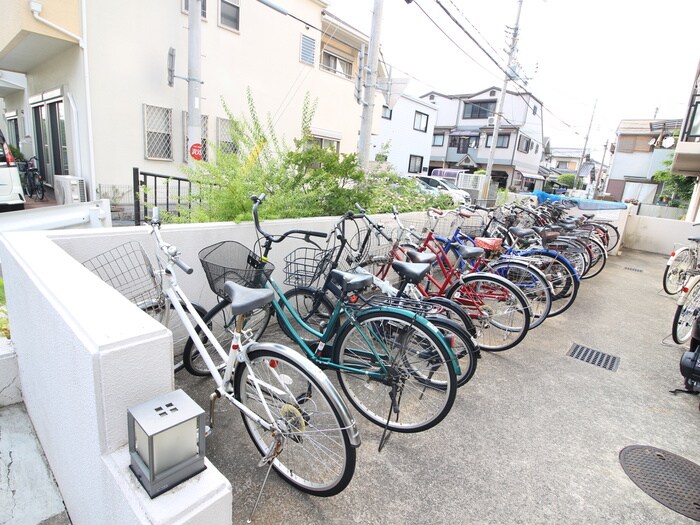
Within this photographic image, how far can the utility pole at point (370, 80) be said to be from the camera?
5.76 m

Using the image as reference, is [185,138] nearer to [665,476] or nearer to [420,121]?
[665,476]

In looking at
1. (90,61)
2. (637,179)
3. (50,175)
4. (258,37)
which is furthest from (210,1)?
(637,179)

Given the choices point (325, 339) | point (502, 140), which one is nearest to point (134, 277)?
point (325, 339)

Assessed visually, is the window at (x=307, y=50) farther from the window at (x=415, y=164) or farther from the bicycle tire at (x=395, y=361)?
the window at (x=415, y=164)

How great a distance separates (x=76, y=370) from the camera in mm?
1194

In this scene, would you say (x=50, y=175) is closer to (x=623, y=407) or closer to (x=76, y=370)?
(x=76, y=370)

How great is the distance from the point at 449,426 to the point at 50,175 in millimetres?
11222

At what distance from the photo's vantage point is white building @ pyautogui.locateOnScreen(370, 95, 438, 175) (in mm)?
20984

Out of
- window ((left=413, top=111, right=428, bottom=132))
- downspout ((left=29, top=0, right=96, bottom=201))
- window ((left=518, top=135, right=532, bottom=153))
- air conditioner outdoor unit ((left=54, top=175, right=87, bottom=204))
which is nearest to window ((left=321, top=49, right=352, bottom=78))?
downspout ((left=29, top=0, right=96, bottom=201))

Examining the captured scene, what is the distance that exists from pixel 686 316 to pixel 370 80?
5340mm

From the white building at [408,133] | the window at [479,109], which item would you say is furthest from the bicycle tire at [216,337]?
the window at [479,109]

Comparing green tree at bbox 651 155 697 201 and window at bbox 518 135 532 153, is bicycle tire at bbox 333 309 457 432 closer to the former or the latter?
green tree at bbox 651 155 697 201

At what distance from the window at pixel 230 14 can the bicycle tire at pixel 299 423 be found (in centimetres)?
952

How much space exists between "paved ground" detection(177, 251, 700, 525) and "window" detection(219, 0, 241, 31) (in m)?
A: 9.13
